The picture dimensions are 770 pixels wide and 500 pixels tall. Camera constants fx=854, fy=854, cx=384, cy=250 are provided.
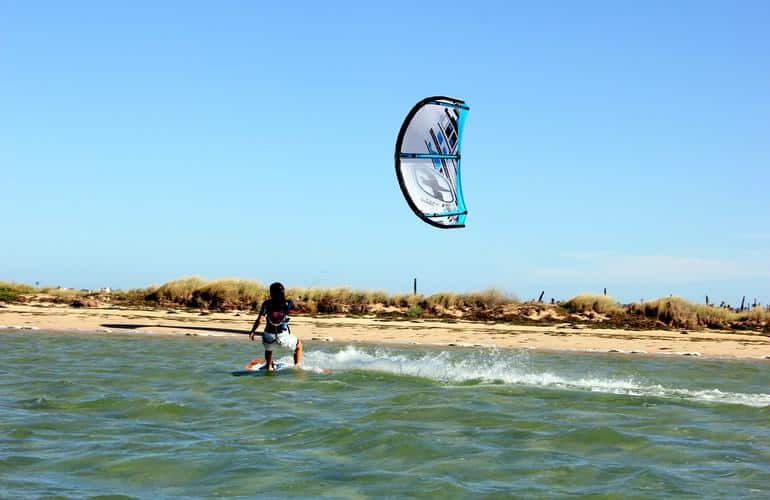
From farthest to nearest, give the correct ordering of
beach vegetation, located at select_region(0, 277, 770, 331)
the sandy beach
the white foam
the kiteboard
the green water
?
beach vegetation, located at select_region(0, 277, 770, 331) → the sandy beach → the kiteboard → the white foam → the green water

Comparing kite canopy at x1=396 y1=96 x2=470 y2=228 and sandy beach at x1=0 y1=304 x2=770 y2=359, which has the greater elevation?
kite canopy at x1=396 y1=96 x2=470 y2=228

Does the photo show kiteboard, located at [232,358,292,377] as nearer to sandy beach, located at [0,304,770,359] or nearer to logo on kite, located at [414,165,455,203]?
logo on kite, located at [414,165,455,203]

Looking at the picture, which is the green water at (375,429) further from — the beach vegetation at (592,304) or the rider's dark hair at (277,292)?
the beach vegetation at (592,304)

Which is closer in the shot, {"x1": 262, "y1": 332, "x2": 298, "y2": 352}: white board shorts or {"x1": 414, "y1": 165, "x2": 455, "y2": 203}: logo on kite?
{"x1": 414, "y1": 165, "x2": 455, "y2": 203}: logo on kite

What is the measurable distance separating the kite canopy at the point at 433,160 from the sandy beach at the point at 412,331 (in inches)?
381

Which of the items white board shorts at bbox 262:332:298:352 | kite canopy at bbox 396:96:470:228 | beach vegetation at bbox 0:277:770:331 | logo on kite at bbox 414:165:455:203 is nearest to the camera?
kite canopy at bbox 396:96:470:228

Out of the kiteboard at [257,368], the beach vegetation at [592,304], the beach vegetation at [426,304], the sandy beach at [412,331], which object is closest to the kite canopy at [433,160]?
the kiteboard at [257,368]

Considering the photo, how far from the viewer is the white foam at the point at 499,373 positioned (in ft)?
45.4

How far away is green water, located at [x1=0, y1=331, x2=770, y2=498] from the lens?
769 centimetres

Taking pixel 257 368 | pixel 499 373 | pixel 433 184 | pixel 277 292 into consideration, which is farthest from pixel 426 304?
pixel 433 184

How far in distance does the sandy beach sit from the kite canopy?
31.8 feet

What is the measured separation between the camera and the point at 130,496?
7078mm

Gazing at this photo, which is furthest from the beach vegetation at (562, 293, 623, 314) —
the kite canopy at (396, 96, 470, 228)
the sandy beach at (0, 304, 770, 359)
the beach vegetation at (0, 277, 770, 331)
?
the kite canopy at (396, 96, 470, 228)

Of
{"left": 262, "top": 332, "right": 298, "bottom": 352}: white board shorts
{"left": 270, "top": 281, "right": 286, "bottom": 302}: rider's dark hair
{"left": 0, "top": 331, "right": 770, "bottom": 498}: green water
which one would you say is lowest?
{"left": 0, "top": 331, "right": 770, "bottom": 498}: green water
